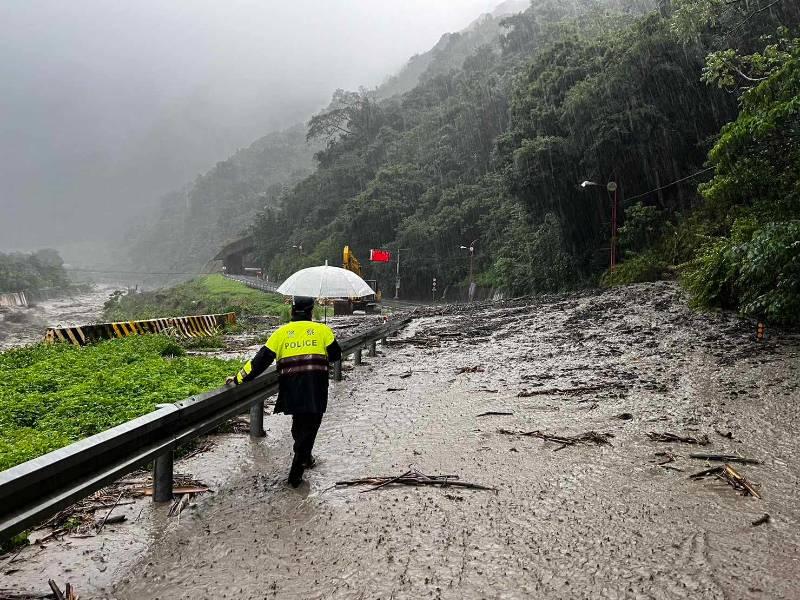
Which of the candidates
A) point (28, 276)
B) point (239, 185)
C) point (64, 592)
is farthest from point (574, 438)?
point (239, 185)

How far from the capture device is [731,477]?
428 cm

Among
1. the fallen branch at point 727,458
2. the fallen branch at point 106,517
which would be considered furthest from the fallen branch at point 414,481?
the fallen branch at point 727,458

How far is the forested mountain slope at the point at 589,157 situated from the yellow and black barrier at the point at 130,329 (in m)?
16.3

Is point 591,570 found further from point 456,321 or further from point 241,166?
point 241,166

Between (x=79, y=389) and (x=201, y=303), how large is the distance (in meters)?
45.0

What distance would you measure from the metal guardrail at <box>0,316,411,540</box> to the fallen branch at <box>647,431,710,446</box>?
4083mm

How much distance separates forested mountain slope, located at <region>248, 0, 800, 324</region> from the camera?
15039 millimetres

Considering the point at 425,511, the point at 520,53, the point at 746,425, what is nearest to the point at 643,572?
the point at 425,511

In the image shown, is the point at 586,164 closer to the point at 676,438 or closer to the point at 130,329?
the point at 130,329

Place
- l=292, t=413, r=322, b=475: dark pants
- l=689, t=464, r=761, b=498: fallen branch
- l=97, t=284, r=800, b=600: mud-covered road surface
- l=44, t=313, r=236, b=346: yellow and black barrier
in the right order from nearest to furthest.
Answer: l=97, t=284, r=800, b=600: mud-covered road surface, l=689, t=464, r=761, b=498: fallen branch, l=292, t=413, r=322, b=475: dark pants, l=44, t=313, r=236, b=346: yellow and black barrier

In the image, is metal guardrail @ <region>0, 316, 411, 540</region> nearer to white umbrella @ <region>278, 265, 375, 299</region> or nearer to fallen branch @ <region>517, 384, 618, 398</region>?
white umbrella @ <region>278, 265, 375, 299</region>

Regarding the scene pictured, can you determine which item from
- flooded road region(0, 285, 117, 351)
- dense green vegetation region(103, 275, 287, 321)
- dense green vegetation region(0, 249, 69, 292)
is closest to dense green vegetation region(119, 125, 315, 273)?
dense green vegetation region(0, 249, 69, 292)

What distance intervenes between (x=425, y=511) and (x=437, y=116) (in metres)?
71.2

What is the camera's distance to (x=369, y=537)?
11.8 feet
